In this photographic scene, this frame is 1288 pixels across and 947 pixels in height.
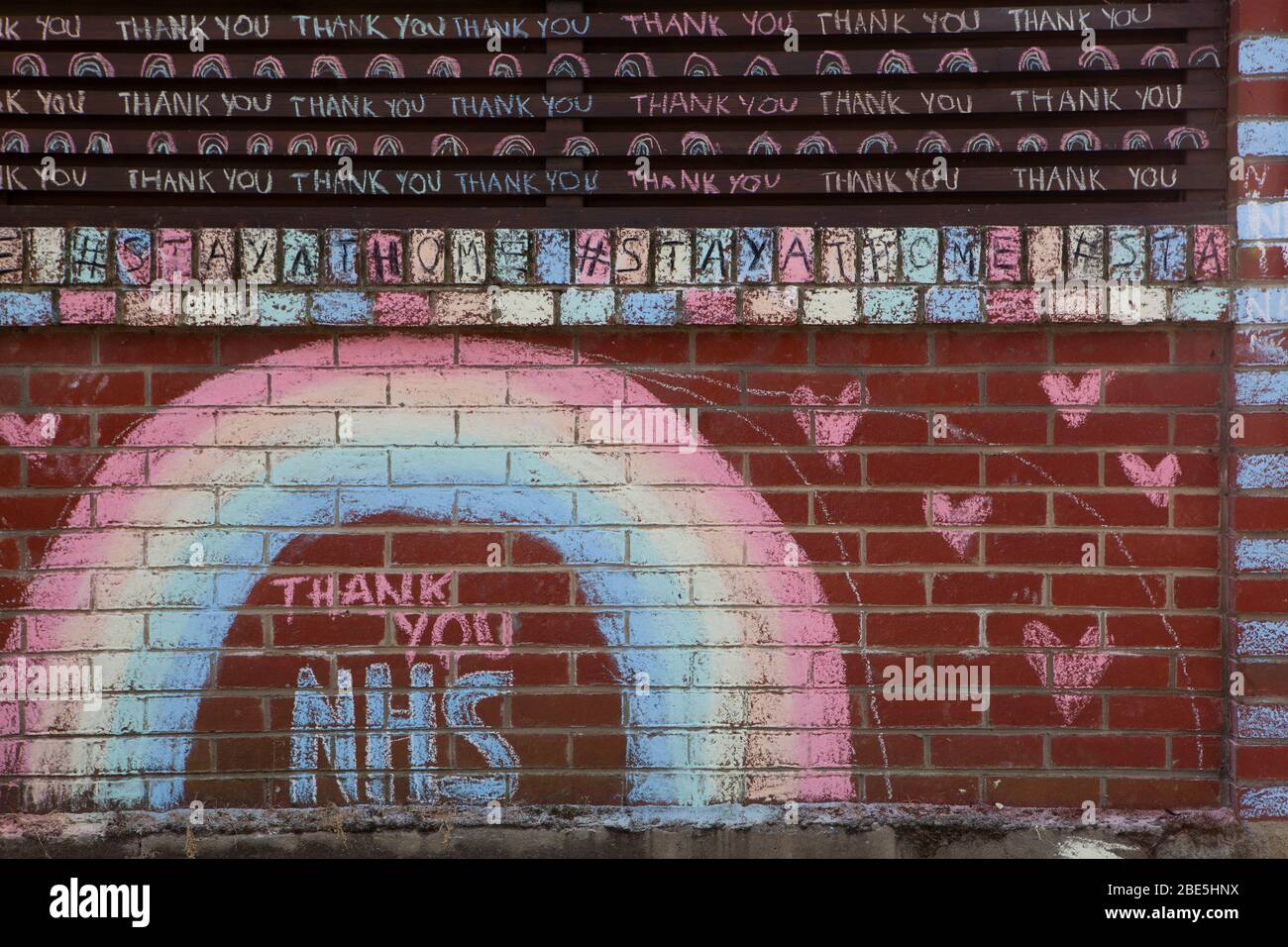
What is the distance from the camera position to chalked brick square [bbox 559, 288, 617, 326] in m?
3.18

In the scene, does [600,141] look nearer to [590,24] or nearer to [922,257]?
[590,24]

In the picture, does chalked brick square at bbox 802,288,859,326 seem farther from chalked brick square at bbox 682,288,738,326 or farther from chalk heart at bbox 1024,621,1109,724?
chalk heart at bbox 1024,621,1109,724

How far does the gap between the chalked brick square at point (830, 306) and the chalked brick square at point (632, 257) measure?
0.44m

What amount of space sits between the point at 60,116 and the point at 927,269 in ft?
7.93

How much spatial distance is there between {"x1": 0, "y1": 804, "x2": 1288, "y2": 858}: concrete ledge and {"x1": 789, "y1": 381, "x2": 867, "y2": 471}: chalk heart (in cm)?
103

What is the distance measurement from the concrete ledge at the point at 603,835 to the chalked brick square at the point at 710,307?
1.38 m

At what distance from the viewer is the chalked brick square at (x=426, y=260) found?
10.4ft

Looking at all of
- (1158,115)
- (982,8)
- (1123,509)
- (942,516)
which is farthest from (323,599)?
(1158,115)

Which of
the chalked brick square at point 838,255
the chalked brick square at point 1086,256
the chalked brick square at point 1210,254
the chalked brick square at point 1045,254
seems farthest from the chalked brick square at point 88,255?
the chalked brick square at point 1210,254

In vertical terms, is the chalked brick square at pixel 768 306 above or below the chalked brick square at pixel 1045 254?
below

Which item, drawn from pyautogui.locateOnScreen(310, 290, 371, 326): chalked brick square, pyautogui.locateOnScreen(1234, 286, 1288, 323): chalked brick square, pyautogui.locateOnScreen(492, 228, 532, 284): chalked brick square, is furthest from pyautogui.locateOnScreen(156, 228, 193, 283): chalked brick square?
Answer: pyautogui.locateOnScreen(1234, 286, 1288, 323): chalked brick square

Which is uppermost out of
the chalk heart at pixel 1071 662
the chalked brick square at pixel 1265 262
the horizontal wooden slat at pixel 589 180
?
the horizontal wooden slat at pixel 589 180

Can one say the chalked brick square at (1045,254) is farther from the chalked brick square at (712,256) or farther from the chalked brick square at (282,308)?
the chalked brick square at (282,308)

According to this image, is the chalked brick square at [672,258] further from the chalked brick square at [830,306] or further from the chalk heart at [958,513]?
the chalk heart at [958,513]
